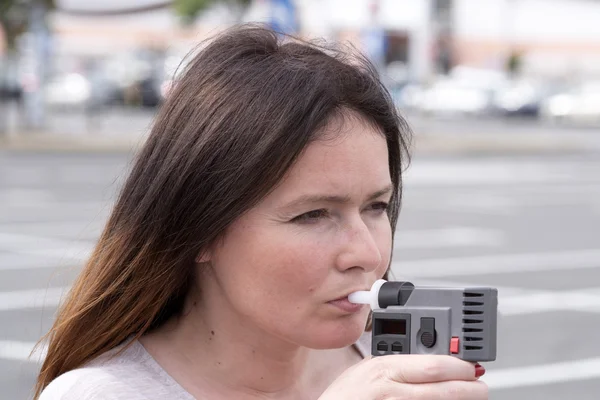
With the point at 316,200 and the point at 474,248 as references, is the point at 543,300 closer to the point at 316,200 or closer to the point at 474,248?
the point at 474,248

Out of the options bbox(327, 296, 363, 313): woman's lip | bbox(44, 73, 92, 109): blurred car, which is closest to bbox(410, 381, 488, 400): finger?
bbox(327, 296, 363, 313): woman's lip

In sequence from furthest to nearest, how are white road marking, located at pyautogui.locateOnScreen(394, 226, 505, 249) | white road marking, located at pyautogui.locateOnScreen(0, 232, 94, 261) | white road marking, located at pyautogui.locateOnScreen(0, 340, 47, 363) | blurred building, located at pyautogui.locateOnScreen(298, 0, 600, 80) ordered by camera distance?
blurred building, located at pyautogui.locateOnScreen(298, 0, 600, 80)
white road marking, located at pyautogui.locateOnScreen(394, 226, 505, 249)
white road marking, located at pyautogui.locateOnScreen(0, 232, 94, 261)
white road marking, located at pyautogui.locateOnScreen(0, 340, 47, 363)

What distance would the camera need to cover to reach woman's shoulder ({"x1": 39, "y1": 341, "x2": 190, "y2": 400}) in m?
2.07

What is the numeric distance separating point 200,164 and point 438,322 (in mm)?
583

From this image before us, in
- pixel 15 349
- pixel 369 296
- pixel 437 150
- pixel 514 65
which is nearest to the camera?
pixel 369 296

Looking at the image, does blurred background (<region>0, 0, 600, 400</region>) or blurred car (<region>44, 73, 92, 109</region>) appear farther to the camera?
blurred car (<region>44, 73, 92, 109</region>)

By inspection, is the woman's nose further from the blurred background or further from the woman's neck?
the blurred background

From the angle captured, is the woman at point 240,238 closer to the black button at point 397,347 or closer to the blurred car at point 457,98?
the black button at point 397,347

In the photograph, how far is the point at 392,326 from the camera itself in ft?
6.09

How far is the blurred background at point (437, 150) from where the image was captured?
7.77 m

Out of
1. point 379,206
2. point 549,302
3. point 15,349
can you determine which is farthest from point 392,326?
point 549,302

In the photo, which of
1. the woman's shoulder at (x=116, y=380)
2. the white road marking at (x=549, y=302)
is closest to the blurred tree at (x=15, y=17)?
the white road marking at (x=549, y=302)

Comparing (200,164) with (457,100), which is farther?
(457,100)

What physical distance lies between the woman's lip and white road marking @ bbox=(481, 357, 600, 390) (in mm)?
4817
